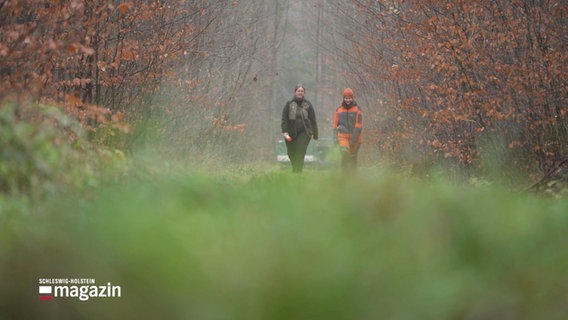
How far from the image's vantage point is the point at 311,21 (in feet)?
201

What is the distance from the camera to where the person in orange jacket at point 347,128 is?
14.9 m

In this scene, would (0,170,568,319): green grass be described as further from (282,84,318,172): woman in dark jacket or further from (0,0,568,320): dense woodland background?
(282,84,318,172): woman in dark jacket

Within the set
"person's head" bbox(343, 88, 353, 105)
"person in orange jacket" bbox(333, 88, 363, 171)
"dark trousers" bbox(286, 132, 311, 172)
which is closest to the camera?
"person's head" bbox(343, 88, 353, 105)

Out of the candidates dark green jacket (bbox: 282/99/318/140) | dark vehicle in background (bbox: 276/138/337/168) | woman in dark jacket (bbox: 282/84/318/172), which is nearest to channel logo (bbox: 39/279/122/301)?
woman in dark jacket (bbox: 282/84/318/172)

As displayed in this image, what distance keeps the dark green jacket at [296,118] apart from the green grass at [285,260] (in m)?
11.5

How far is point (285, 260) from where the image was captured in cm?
258

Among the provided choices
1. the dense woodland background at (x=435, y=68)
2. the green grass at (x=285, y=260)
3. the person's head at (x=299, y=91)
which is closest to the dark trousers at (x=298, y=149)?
the person's head at (x=299, y=91)

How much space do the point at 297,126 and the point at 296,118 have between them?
159 mm

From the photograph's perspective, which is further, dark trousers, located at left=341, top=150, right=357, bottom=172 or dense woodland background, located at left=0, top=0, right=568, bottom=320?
dark trousers, located at left=341, top=150, right=357, bottom=172

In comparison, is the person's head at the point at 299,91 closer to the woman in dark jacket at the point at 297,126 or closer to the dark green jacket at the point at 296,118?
the woman in dark jacket at the point at 297,126

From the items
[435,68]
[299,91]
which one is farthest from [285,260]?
[299,91]

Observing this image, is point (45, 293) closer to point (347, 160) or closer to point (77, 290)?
point (77, 290)

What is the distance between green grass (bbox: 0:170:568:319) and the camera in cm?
231

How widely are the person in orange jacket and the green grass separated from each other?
11.0 m
